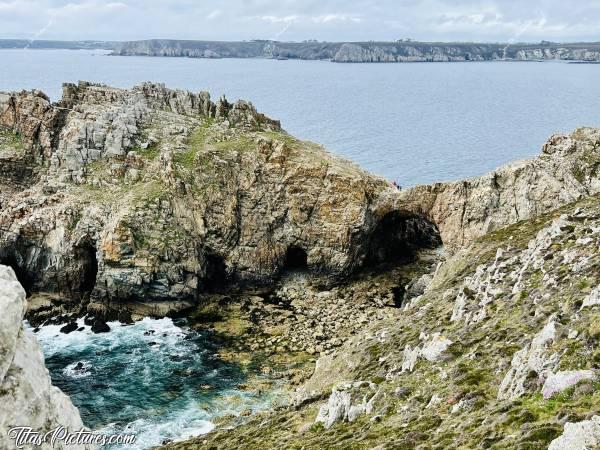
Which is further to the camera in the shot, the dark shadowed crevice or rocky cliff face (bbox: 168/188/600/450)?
the dark shadowed crevice

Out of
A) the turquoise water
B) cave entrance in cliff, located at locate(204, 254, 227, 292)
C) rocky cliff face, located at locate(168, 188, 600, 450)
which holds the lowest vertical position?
the turquoise water

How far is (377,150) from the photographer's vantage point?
12888 cm

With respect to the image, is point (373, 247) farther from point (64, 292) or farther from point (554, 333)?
point (554, 333)

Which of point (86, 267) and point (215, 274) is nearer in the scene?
point (86, 267)

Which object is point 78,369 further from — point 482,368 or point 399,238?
point 399,238

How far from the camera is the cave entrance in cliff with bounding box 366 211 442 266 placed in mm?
70875

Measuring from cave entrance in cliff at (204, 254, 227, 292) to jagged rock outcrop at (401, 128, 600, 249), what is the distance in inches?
935

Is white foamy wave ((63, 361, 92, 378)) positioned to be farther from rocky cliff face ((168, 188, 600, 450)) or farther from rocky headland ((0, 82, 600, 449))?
rocky cliff face ((168, 188, 600, 450))

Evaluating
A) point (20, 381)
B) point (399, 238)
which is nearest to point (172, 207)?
point (399, 238)

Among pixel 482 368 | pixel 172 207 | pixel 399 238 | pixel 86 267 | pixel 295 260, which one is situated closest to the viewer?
pixel 482 368

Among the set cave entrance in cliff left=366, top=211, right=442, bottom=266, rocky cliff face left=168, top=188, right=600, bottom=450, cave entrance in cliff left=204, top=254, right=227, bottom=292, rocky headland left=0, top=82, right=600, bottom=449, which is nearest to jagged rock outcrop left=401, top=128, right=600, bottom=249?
rocky headland left=0, top=82, right=600, bottom=449

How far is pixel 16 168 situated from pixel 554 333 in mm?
70047

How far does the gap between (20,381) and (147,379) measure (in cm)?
3459

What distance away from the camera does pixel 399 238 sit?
74.9 meters
